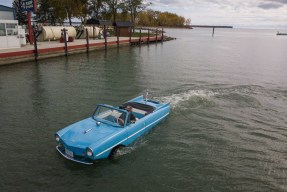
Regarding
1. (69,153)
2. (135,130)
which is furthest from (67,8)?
(69,153)

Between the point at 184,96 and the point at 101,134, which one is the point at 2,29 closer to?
the point at 184,96

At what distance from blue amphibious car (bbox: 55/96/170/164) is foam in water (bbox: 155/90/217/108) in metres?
5.08

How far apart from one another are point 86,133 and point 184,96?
32.0 ft

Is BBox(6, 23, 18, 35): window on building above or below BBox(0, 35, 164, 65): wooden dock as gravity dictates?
above

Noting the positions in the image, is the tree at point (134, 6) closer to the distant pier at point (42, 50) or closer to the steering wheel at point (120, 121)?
the distant pier at point (42, 50)

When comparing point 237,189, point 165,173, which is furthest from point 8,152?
point 237,189

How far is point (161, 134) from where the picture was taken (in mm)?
11445

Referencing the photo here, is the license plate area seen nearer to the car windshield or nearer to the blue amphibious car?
the blue amphibious car

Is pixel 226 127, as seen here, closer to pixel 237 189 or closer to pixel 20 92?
pixel 237 189

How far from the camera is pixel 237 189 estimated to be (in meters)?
8.07

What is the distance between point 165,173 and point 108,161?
1994 mm


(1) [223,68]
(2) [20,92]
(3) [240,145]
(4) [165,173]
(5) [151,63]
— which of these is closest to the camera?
(4) [165,173]

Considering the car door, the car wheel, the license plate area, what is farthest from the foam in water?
the license plate area

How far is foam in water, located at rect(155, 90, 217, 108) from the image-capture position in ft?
53.2
